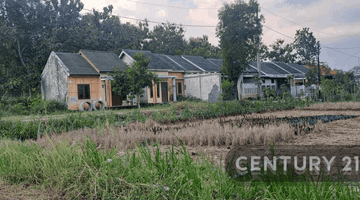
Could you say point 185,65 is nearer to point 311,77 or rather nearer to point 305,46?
point 311,77

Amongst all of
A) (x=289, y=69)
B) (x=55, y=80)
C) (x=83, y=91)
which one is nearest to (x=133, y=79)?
(x=83, y=91)

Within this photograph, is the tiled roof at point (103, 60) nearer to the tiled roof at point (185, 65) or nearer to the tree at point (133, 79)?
the tree at point (133, 79)

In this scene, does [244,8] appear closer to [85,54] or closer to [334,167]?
[85,54]

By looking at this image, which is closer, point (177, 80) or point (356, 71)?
point (177, 80)

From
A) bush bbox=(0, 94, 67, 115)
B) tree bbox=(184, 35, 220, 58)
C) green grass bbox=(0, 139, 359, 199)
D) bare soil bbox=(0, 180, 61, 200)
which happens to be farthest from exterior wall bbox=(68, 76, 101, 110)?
tree bbox=(184, 35, 220, 58)

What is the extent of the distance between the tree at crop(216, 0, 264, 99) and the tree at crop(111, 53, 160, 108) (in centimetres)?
1047

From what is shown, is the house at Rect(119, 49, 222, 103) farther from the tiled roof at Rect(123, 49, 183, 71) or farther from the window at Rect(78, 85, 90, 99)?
the window at Rect(78, 85, 90, 99)

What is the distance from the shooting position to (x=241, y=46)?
2875cm

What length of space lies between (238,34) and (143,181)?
27816 mm

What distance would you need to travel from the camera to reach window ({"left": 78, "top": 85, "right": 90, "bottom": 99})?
22.0 meters

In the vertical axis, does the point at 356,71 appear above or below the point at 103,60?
below

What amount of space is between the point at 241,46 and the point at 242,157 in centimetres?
2630

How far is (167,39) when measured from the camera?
49.1m

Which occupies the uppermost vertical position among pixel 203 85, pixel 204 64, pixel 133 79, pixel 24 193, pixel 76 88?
pixel 204 64
